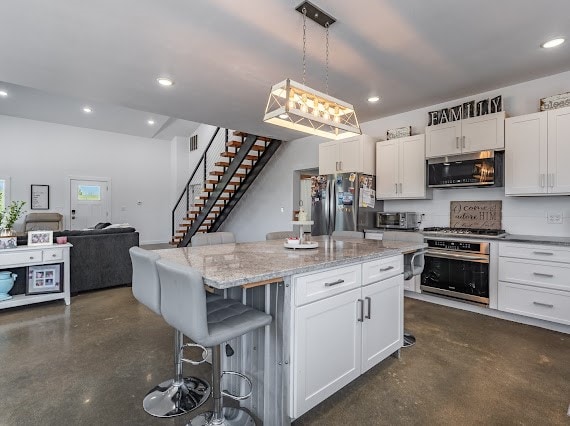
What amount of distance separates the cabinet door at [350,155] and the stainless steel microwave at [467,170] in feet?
3.32

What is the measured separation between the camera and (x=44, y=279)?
3865 mm

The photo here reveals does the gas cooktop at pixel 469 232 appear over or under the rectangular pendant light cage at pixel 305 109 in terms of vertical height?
under

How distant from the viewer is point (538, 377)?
229cm

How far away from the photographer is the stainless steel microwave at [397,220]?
444 centimetres

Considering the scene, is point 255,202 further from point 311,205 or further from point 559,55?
point 559,55

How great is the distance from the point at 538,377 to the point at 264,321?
2235 mm

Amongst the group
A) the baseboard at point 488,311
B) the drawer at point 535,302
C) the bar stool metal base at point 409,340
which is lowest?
the bar stool metal base at point 409,340

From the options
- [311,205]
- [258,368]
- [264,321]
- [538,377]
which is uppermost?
[311,205]

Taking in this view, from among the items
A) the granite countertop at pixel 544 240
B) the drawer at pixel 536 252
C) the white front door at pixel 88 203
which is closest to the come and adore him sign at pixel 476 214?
the granite countertop at pixel 544 240

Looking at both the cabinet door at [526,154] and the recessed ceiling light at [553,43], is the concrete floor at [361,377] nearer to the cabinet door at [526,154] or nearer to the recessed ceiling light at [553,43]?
the cabinet door at [526,154]

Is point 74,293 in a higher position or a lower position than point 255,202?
lower

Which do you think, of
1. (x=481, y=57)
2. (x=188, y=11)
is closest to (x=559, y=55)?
(x=481, y=57)

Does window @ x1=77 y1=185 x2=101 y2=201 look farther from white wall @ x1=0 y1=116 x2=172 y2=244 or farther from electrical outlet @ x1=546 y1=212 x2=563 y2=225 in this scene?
electrical outlet @ x1=546 y1=212 x2=563 y2=225

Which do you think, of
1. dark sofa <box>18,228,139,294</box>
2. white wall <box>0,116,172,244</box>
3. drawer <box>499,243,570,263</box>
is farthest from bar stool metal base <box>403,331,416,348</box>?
white wall <box>0,116,172,244</box>
